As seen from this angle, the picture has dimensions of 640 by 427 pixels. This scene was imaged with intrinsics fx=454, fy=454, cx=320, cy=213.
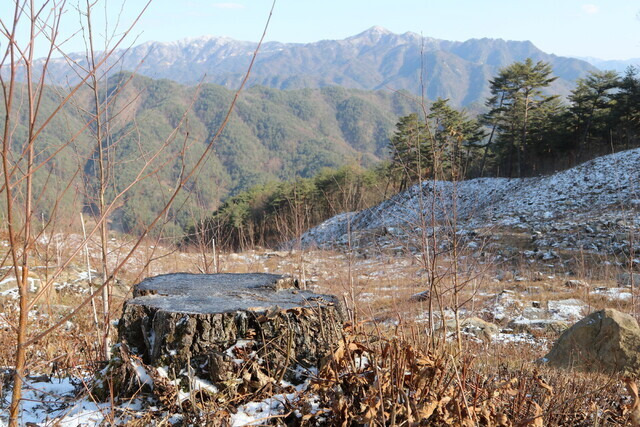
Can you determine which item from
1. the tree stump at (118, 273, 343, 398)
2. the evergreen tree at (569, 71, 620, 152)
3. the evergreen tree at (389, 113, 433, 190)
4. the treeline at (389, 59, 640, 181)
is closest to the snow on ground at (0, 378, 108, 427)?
the tree stump at (118, 273, 343, 398)

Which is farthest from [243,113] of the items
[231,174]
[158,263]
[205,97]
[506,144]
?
[158,263]

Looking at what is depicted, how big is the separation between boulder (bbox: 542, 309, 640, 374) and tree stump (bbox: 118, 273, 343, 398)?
2730mm

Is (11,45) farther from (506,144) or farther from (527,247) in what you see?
(506,144)

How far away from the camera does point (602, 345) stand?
4.20 m

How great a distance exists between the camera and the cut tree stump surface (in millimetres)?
2307

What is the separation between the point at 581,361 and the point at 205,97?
201 m

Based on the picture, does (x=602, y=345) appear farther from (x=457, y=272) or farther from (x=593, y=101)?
(x=593, y=101)

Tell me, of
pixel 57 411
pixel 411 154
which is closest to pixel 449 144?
pixel 411 154

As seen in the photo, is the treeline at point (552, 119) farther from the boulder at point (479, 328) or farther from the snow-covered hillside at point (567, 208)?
the boulder at point (479, 328)

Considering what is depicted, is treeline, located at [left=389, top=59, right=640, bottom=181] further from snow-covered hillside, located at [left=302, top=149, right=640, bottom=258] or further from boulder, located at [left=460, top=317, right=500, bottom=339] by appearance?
boulder, located at [left=460, top=317, right=500, bottom=339]

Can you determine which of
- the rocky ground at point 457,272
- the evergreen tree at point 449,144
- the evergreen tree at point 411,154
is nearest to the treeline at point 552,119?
the rocky ground at point 457,272

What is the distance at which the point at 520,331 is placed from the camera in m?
6.57

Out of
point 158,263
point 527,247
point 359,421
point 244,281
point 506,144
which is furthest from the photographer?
point 506,144

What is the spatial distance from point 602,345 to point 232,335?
12.1 ft
